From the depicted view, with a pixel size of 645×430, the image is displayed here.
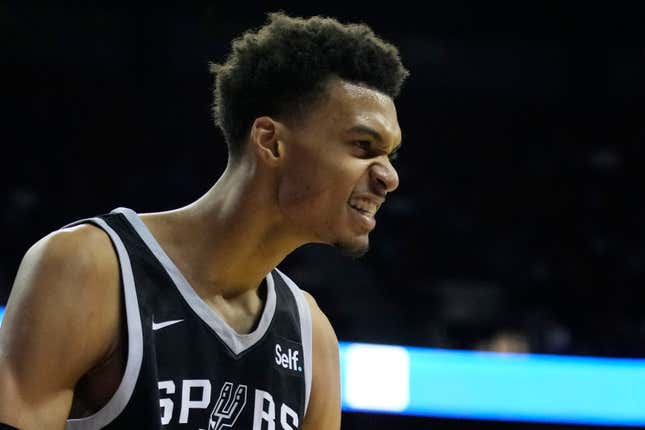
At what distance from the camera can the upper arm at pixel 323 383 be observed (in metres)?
2.07

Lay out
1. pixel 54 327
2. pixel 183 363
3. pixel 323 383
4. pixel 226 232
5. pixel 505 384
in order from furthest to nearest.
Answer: pixel 505 384 → pixel 323 383 → pixel 226 232 → pixel 183 363 → pixel 54 327

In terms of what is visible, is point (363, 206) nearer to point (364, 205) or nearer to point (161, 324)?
point (364, 205)

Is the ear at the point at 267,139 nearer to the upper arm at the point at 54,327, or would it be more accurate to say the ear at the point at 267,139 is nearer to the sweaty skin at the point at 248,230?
the sweaty skin at the point at 248,230

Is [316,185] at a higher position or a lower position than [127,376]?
higher

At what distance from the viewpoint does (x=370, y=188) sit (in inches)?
74.0

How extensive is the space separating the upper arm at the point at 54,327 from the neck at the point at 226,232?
20 cm

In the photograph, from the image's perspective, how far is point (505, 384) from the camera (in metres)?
5.71

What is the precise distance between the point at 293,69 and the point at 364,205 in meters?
0.31

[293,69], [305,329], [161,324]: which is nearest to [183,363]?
[161,324]

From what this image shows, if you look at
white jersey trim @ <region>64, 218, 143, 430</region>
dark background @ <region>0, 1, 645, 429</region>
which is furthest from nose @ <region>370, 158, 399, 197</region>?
dark background @ <region>0, 1, 645, 429</region>

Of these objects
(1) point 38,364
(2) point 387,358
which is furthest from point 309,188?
(2) point 387,358

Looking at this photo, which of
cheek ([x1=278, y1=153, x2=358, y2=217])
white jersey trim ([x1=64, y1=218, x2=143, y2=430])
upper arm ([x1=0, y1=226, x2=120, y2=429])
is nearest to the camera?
upper arm ([x1=0, y1=226, x2=120, y2=429])

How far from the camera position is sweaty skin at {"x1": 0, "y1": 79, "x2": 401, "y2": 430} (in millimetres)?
1676

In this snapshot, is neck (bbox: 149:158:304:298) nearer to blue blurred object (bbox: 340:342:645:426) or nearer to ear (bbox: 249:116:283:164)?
ear (bbox: 249:116:283:164)
